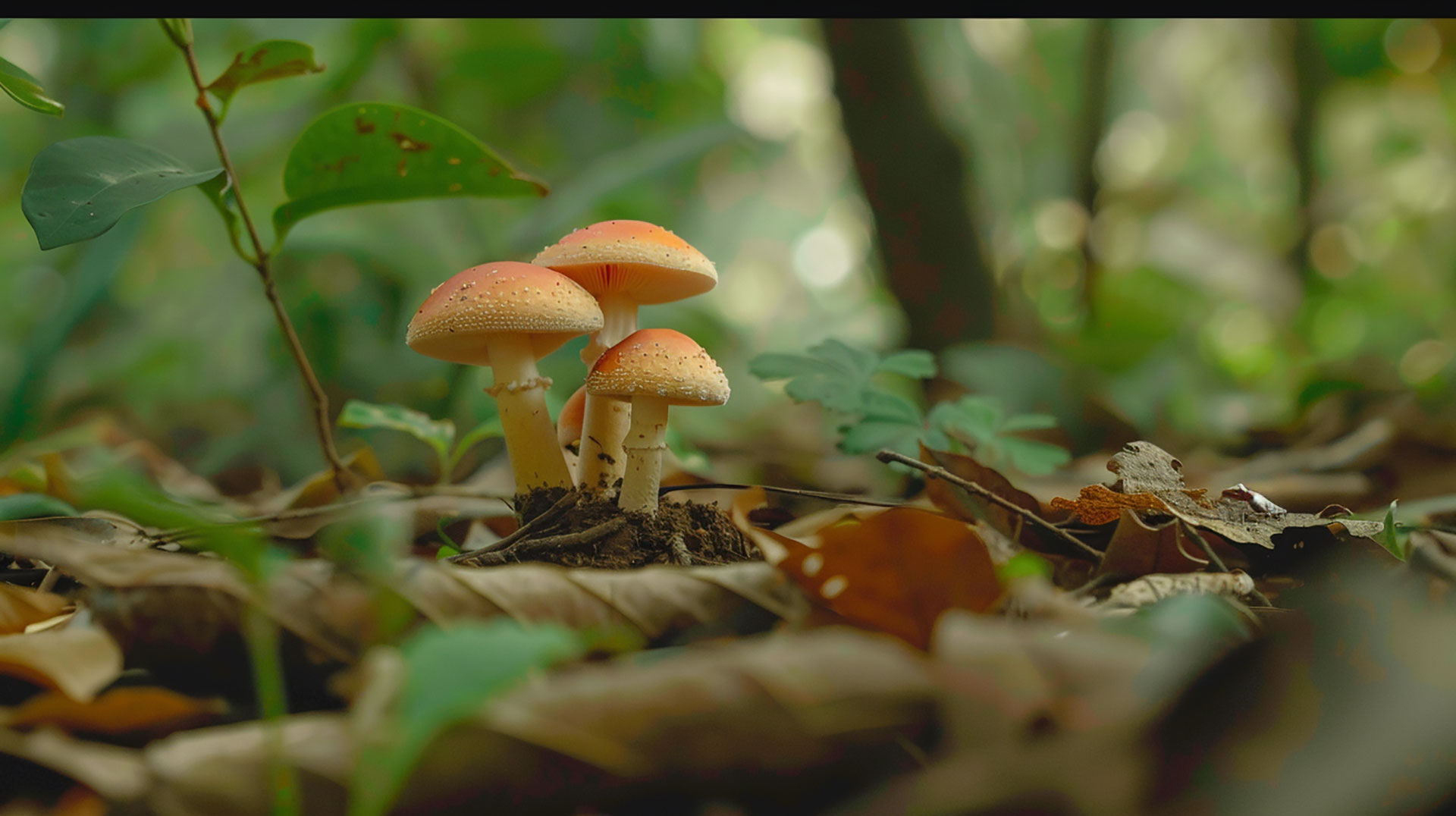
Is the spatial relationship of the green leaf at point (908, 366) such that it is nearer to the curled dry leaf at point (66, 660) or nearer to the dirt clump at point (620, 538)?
the dirt clump at point (620, 538)

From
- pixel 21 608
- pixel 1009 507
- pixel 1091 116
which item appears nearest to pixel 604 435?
pixel 1009 507

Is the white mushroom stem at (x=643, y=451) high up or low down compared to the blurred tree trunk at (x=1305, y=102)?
down

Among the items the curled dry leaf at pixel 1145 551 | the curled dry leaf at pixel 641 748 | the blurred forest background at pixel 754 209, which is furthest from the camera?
the blurred forest background at pixel 754 209

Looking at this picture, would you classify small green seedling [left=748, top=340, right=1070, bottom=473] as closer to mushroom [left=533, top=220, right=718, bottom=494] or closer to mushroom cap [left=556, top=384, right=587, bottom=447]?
mushroom [left=533, top=220, right=718, bottom=494]

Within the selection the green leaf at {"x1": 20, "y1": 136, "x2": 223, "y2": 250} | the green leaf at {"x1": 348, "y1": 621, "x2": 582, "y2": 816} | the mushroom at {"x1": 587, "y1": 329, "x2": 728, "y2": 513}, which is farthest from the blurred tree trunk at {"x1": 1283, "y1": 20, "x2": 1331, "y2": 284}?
the green leaf at {"x1": 348, "y1": 621, "x2": 582, "y2": 816}

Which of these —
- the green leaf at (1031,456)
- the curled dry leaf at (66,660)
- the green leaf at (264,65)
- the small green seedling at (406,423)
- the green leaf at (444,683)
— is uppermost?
the green leaf at (264,65)

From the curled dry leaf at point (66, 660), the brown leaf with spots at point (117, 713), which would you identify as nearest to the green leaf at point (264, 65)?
the curled dry leaf at point (66, 660)
